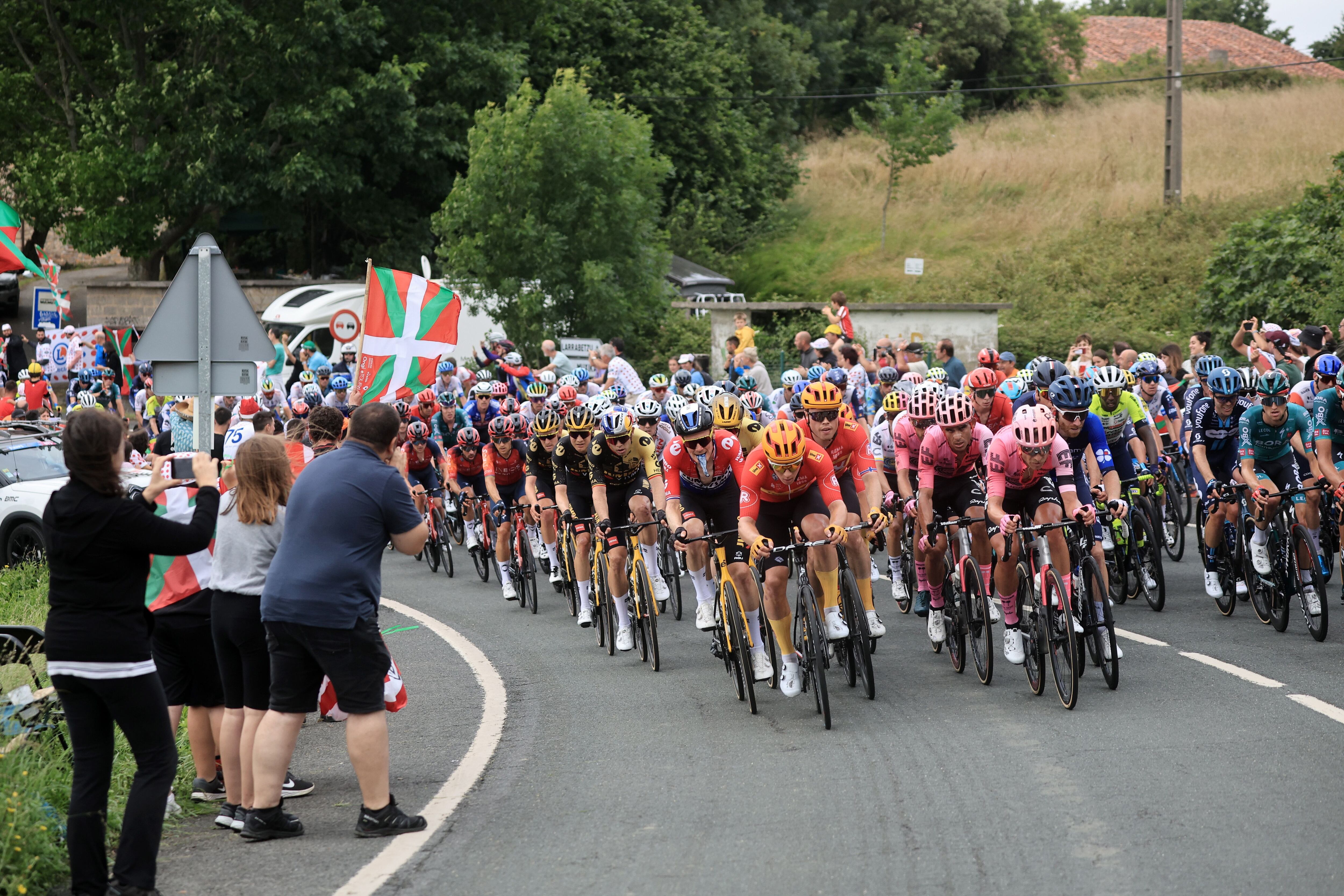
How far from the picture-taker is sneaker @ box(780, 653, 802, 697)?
8719mm

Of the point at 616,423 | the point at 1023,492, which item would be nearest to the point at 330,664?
the point at 616,423

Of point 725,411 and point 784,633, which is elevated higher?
point 725,411

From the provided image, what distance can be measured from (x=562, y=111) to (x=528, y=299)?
3774 millimetres

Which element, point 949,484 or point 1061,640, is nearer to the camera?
point 1061,640

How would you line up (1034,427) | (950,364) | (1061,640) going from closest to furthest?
(1061,640) < (1034,427) < (950,364)

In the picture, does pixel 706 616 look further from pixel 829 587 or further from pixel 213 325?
pixel 213 325

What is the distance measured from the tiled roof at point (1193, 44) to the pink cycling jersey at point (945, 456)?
194 feet

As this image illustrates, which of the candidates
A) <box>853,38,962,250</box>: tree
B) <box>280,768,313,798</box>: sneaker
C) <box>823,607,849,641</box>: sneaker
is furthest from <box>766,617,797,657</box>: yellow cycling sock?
<box>853,38,962,250</box>: tree

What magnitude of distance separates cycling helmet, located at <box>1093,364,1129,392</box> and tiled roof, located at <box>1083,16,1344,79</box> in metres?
58.1

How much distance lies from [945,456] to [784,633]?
237cm

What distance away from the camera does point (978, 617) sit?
31.7 feet

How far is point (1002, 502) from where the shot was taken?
Result: 9383 millimetres

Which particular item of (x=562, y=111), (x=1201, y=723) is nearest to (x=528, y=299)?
(x=562, y=111)

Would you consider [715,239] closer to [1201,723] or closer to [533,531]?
[533,531]
